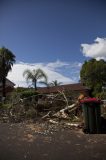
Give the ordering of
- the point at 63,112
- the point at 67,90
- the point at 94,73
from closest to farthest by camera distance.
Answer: the point at 63,112 < the point at 67,90 < the point at 94,73

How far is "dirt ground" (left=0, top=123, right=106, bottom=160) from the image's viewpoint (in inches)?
269

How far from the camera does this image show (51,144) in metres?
8.13

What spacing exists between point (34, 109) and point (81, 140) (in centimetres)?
602

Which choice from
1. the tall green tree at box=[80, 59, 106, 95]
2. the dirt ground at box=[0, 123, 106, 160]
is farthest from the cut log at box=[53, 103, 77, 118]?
the tall green tree at box=[80, 59, 106, 95]

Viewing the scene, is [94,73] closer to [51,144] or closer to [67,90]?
[67,90]

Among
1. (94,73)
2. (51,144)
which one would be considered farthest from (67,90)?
(94,73)

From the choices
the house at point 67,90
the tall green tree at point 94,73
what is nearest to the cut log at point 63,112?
the house at point 67,90

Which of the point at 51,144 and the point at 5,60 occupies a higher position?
the point at 5,60

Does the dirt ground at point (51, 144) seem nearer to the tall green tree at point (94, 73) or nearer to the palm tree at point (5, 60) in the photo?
the palm tree at point (5, 60)

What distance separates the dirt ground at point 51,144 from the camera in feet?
22.4

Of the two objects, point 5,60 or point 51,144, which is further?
point 5,60

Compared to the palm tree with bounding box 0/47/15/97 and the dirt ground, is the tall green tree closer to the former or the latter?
the palm tree with bounding box 0/47/15/97

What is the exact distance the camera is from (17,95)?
17172mm

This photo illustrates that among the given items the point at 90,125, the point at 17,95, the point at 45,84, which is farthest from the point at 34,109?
the point at 45,84
